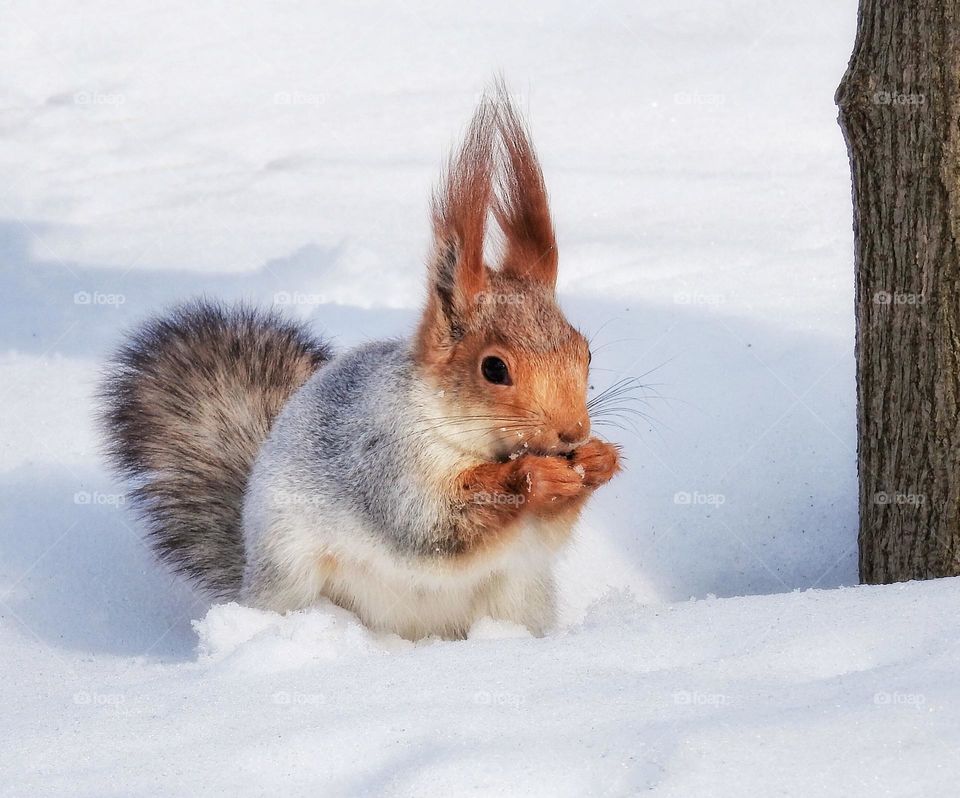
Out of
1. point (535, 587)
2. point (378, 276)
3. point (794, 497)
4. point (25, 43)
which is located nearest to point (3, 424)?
point (378, 276)

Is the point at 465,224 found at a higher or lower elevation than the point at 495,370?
higher

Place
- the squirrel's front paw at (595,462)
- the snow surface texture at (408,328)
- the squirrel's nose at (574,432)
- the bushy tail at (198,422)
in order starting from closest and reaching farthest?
the snow surface texture at (408,328), the squirrel's nose at (574,432), the squirrel's front paw at (595,462), the bushy tail at (198,422)

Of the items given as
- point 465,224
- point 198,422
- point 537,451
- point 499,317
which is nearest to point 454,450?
point 537,451

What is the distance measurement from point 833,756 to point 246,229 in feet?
13.3

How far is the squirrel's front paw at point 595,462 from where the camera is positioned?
241cm

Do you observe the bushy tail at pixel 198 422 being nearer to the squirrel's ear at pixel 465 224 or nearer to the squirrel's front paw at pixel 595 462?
the squirrel's ear at pixel 465 224

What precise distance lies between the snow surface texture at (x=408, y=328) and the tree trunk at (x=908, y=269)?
43cm

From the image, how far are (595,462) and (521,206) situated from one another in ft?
1.78

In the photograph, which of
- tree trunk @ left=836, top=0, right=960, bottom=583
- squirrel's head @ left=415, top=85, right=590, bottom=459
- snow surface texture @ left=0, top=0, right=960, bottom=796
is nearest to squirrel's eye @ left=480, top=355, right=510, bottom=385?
squirrel's head @ left=415, top=85, right=590, bottom=459

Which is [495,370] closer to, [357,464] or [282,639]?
[357,464]

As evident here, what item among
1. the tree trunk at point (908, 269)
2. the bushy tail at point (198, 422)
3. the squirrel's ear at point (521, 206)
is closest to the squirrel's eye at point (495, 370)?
the squirrel's ear at point (521, 206)

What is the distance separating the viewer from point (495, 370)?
7.71 feet

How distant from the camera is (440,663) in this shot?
222 cm

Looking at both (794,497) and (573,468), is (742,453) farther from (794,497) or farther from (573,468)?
(573,468)
